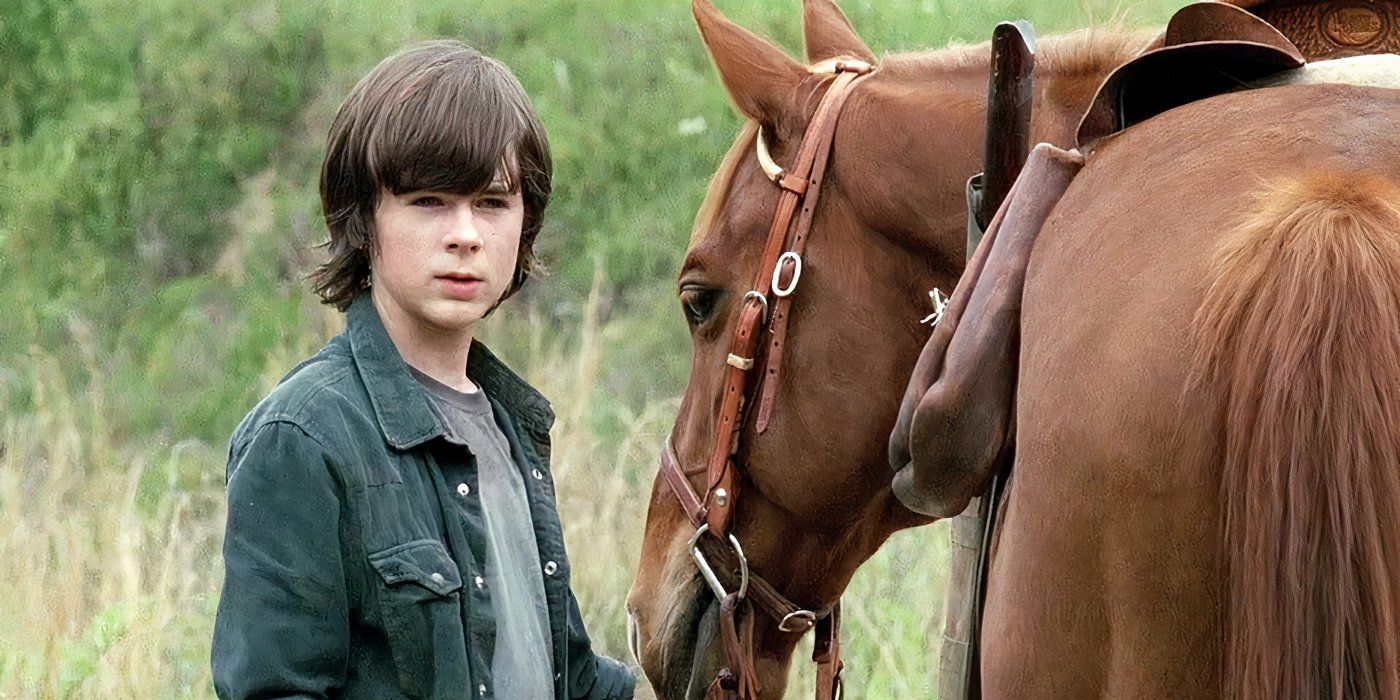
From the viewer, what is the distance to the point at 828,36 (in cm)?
297

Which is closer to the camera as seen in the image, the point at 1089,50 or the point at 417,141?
the point at 417,141

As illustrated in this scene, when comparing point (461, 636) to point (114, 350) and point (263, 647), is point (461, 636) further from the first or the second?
point (114, 350)

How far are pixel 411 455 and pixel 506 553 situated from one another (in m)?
0.24

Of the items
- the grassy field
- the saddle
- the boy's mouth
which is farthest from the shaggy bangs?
the grassy field

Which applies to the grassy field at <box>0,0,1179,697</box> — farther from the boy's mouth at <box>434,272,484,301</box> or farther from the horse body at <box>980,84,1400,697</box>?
the horse body at <box>980,84,1400,697</box>

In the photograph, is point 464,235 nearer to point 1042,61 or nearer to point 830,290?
point 830,290

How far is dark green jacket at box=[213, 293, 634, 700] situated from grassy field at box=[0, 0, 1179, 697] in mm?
3850

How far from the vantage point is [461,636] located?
194 centimetres

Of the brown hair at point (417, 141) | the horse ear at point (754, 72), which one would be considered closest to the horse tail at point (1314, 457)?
the brown hair at point (417, 141)

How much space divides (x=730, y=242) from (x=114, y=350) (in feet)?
18.5

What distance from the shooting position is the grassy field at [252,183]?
7020 millimetres

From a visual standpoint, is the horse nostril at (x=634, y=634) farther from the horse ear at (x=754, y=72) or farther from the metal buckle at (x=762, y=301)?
the horse ear at (x=754, y=72)

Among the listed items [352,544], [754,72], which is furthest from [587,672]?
[754,72]

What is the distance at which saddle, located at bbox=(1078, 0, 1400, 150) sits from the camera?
5.74 ft
